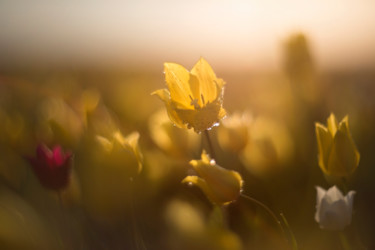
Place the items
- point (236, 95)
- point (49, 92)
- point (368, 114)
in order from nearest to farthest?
point (368, 114) < point (49, 92) < point (236, 95)

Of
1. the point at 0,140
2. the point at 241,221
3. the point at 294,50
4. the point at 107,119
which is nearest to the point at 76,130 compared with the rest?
the point at 107,119

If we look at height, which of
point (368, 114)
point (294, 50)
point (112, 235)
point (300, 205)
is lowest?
point (112, 235)

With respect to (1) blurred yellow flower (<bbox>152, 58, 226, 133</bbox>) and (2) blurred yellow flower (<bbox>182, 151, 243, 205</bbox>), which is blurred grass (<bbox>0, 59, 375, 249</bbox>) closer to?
(2) blurred yellow flower (<bbox>182, 151, 243, 205</bbox>)

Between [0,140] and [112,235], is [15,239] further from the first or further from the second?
[0,140]

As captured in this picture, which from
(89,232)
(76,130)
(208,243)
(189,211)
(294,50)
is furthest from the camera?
(294,50)

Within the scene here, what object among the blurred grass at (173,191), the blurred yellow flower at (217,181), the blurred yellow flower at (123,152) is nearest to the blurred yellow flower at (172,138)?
the blurred grass at (173,191)

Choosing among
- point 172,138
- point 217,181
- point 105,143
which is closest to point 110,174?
point 105,143

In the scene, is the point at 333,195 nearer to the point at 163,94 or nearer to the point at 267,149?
the point at 267,149
